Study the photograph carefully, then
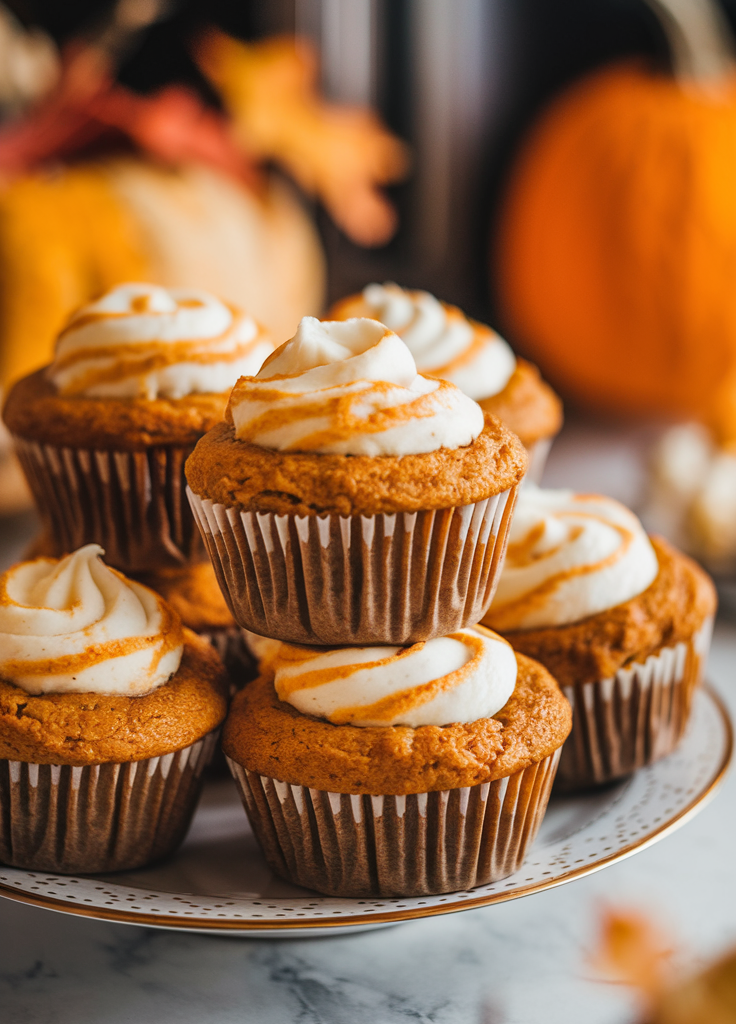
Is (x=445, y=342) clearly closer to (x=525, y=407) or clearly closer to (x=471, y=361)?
(x=471, y=361)

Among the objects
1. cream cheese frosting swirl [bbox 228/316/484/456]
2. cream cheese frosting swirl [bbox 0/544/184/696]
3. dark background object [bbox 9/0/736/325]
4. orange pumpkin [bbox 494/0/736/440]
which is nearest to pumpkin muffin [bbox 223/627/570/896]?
cream cheese frosting swirl [bbox 0/544/184/696]

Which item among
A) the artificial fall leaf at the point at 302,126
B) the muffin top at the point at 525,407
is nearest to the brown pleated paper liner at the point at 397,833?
the muffin top at the point at 525,407

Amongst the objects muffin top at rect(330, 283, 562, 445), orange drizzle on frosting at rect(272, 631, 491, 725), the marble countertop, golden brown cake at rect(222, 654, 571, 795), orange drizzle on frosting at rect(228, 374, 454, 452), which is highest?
orange drizzle on frosting at rect(228, 374, 454, 452)

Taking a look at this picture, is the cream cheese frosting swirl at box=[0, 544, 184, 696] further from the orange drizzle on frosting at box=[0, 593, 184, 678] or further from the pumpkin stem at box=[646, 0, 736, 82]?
the pumpkin stem at box=[646, 0, 736, 82]

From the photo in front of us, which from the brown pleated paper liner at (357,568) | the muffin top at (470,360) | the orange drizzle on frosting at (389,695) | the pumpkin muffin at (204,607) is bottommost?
the pumpkin muffin at (204,607)

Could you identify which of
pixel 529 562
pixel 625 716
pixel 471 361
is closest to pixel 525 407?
pixel 471 361

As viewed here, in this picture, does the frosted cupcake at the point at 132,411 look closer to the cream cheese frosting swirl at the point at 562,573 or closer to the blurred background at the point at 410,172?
the cream cheese frosting swirl at the point at 562,573
